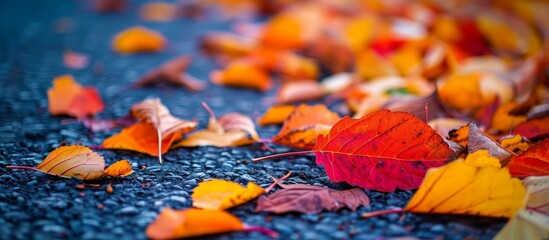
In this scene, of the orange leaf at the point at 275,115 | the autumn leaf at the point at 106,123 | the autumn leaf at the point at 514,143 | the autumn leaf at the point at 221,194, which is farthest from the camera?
the orange leaf at the point at 275,115

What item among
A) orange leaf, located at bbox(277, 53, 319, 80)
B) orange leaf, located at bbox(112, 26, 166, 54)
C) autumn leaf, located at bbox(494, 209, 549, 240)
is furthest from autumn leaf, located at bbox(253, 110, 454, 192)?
orange leaf, located at bbox(112, 26, 166, 54)

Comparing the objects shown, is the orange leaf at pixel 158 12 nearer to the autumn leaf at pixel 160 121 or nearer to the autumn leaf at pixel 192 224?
the autumn leaf at pixel 160 121

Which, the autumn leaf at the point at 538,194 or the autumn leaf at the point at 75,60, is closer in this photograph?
the autumn leaf at the point at 538,194

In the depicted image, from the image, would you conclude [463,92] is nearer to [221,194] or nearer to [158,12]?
[221,194]

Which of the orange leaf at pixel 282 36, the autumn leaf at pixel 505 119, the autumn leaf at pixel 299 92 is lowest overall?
the autumn leaf at pixel 505 119

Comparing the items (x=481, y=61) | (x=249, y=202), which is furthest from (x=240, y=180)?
(x=481, y=61)

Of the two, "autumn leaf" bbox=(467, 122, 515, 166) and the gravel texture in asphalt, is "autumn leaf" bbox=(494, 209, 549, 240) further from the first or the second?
"autumn leaf" bbox=(467, 122, 515, 166)

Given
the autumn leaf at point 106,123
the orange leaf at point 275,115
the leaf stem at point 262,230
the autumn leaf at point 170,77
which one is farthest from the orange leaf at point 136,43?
the leaf stem at point 262,230
